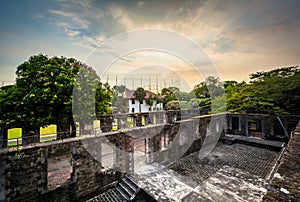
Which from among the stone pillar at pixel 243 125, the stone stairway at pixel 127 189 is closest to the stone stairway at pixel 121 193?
the stone stairway at pixel 127 189

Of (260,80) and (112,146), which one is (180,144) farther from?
(260,80)

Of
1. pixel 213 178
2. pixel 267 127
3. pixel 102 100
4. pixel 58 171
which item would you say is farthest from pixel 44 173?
pixel 267 127

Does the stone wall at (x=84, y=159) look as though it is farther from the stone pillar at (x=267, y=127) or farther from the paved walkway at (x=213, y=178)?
the stone pillar at (x=267, y=127)

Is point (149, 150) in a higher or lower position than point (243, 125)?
lower

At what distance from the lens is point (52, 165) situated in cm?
855

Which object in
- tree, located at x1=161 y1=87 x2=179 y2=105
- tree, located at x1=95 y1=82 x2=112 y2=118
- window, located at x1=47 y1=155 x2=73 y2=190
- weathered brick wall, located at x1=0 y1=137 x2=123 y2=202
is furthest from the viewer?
tree, located at x1=161 y1=87 x2=179 y2=105

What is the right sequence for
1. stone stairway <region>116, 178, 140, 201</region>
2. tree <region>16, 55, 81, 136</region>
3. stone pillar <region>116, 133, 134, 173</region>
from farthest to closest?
tree <region>16, 55, 81, 136</region>, stone pillar <region>116, 133, 134, 173</region>, stone stairway <region>116, 178, 140, 201</region>

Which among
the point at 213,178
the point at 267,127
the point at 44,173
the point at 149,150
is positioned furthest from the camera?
the point at 267,127

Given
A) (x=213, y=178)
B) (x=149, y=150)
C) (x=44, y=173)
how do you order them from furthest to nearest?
(x=149, y=150), (x=213, y=178), (x=44, y=173)

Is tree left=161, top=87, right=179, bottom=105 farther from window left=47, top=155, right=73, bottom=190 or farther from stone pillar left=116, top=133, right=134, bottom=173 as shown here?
stone pillar left=116, top=133, right=134, bottom=173

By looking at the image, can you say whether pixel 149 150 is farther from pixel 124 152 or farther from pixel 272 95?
pixel 272 95

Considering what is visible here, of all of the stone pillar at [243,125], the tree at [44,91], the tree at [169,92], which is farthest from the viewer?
the tree at [169,92]

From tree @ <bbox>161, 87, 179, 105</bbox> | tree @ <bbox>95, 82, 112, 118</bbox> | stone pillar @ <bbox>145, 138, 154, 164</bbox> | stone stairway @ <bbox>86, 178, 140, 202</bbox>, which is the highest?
tree @ <bbox>161, 87, 179, 105</bbox>

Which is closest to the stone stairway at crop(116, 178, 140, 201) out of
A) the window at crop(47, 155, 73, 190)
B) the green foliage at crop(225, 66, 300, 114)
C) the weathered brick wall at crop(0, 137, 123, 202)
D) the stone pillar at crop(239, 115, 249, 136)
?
the weathered brick wall at crop(0, 137, 123, 202)
